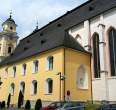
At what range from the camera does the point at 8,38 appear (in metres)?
56.1

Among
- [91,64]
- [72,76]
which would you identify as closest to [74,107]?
[72,76]

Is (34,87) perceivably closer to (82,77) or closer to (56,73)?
(56,73)

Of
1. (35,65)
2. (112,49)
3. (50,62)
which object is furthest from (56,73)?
(112,49)

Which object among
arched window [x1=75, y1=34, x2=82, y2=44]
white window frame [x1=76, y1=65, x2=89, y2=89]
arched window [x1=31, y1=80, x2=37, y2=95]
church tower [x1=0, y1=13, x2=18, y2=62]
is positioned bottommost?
arched window [x1=31, y1=80, x2=37, y2=95]

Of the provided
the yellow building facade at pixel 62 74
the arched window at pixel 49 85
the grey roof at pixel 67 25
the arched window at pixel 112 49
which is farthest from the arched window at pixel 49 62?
the arched window at pixel 112 49

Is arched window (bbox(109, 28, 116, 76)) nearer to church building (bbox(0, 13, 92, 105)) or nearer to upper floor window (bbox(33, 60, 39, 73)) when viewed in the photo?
church building (bbox(0, 13, 92, 105))

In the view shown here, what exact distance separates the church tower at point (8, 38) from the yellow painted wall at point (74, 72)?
25511 mm

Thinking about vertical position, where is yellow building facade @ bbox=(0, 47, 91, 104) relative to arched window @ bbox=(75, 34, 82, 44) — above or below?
below

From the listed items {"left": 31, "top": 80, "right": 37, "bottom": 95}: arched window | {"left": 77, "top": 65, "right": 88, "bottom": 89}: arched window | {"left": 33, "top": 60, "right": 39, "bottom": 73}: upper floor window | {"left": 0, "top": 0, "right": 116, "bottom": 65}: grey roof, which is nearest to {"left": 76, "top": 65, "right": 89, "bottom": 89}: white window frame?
{"left": 77, "top": 65, "right": 88, "bottom": 89}: arched window

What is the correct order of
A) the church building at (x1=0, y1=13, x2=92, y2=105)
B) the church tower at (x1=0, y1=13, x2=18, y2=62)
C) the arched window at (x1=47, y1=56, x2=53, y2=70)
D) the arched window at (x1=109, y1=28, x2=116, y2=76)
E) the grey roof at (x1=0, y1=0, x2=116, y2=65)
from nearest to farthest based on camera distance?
the arched window at (x1=109, y1=28, x2=116, y2=76)
the church building at (x1=0, y1=13, x2=92, y2=105)
the arched window at (x1=47, y1=56, x2=53, y2=70)
the grey roof at (x1=0, y1=0, x2=116, y2=65)
the church tower at (x1=0, y1=13, x2=18, y2=62)

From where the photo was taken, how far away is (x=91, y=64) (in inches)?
1347

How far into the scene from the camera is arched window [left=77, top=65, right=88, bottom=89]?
3325cm

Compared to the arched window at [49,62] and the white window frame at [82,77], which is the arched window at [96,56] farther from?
the arched window at [49,62]

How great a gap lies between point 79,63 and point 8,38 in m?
27.8
